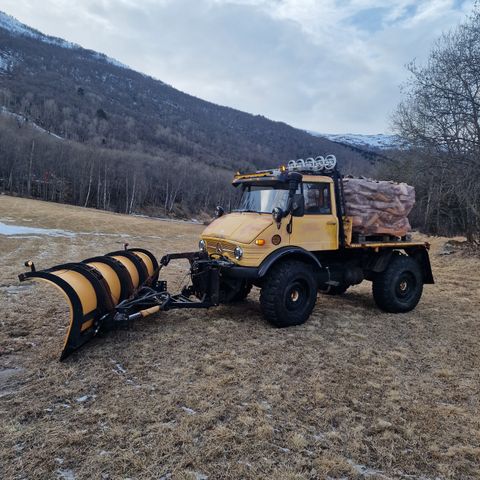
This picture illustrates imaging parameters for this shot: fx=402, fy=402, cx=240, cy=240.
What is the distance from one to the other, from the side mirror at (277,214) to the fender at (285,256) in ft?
1.61

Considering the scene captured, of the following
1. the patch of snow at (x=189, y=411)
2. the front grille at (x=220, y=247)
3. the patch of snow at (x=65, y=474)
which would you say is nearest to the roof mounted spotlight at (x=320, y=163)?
the front grille at (x=220, y=247)

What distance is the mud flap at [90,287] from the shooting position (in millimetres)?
4988

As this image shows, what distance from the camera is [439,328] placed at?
285 inches

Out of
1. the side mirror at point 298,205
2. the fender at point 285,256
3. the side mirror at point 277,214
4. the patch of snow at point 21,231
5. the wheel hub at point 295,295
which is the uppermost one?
the side mirror at point 298,205

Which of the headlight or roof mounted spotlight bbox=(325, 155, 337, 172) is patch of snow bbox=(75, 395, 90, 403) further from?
roof mounted spotlight bbox=(325, 155, 337, 172)

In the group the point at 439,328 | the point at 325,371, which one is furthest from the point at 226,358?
the point at 439,328

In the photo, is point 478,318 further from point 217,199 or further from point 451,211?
point 217,199

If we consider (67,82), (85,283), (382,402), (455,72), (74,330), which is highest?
(67,82)

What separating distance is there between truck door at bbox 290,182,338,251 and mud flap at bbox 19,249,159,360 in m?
2.63

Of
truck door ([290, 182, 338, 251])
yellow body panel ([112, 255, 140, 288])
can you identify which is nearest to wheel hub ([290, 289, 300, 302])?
truck door ([290, 182, 338, 251])

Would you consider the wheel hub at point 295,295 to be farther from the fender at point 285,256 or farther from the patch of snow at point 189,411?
the patch of snow at point 189,411

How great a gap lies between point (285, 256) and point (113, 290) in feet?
9.05

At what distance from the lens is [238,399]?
4.26 meters

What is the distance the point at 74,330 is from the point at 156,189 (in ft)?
258
